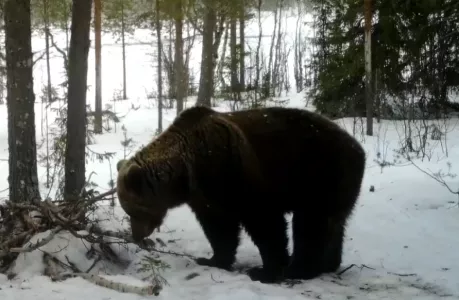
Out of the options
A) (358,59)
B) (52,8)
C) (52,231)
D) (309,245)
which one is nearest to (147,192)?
(52,231)

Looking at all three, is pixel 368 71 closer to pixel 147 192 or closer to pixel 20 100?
pixel 20 100

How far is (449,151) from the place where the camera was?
33.1ft

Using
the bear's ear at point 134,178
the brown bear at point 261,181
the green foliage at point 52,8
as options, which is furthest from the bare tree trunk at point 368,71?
the bear's ear at point 134,178

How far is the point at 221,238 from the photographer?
16.1 feet

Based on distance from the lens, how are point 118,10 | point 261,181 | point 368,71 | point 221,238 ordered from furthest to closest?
point 118,10 < point 368,71 < point 221,238 < point 261,181

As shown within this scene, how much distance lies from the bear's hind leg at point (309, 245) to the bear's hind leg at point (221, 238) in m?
0.57

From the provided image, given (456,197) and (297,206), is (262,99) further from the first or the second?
(297,206)

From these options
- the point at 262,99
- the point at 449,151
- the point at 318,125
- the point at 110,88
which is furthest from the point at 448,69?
the point at 110,88

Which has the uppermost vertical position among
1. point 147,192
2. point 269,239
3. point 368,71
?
point 368,71

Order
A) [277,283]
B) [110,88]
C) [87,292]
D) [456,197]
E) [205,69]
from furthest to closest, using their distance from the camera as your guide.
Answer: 1. [110,88]
2. [205,69]
3. [456,197]
4. [277,283]
5. [87,292]

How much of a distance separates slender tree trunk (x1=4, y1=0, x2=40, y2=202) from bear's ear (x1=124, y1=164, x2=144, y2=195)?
68.5 inches

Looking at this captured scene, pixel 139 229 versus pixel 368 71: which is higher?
pixel 368 71

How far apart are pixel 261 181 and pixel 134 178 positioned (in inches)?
43.5

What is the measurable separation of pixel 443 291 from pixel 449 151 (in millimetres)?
6734
